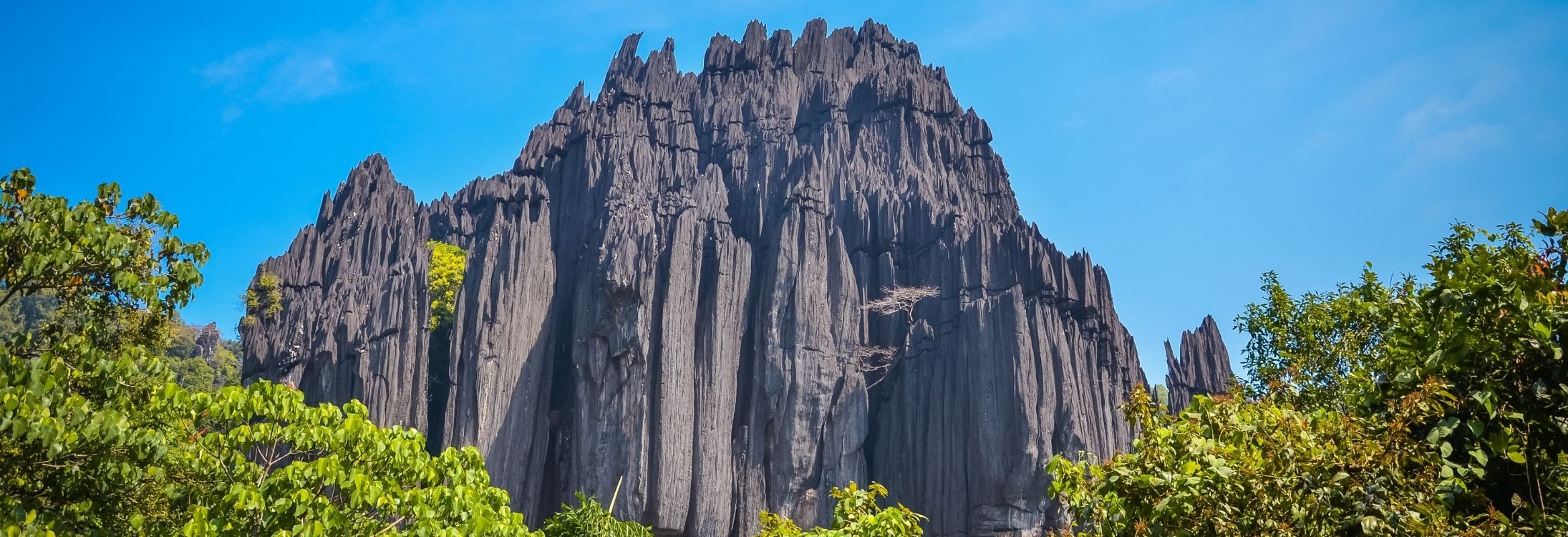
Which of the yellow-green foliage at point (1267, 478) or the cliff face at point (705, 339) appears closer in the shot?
the yellow-green foliage at point (1267, 478)

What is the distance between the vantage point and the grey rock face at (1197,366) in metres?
44.9

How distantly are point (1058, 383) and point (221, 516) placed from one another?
31.2 meters

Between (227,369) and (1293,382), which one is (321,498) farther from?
(227,369)

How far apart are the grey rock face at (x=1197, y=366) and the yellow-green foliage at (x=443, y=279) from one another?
29.9 metres

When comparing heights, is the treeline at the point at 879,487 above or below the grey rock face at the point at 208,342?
below

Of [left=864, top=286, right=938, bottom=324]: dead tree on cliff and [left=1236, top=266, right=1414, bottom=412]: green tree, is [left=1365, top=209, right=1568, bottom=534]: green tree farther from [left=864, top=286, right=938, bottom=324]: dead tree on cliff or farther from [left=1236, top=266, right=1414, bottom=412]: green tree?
[left=864, top=286, right=938, bottom=324]: dead tree on cliff

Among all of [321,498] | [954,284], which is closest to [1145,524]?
[321,498]

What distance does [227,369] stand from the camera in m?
47.7

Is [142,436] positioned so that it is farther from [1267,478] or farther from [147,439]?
[1267,478]

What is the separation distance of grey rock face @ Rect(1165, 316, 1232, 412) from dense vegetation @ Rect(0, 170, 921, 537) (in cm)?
3618

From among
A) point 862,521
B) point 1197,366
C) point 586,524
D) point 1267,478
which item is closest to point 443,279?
point 586,524

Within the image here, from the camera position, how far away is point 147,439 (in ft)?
27.3

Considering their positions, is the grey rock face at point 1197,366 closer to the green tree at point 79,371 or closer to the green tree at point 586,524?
the green tree at point 586,524

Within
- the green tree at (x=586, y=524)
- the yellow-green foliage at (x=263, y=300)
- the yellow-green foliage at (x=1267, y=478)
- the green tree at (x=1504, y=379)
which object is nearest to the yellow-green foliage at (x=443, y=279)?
the yellow-green foliage at (x=263, y=300)
